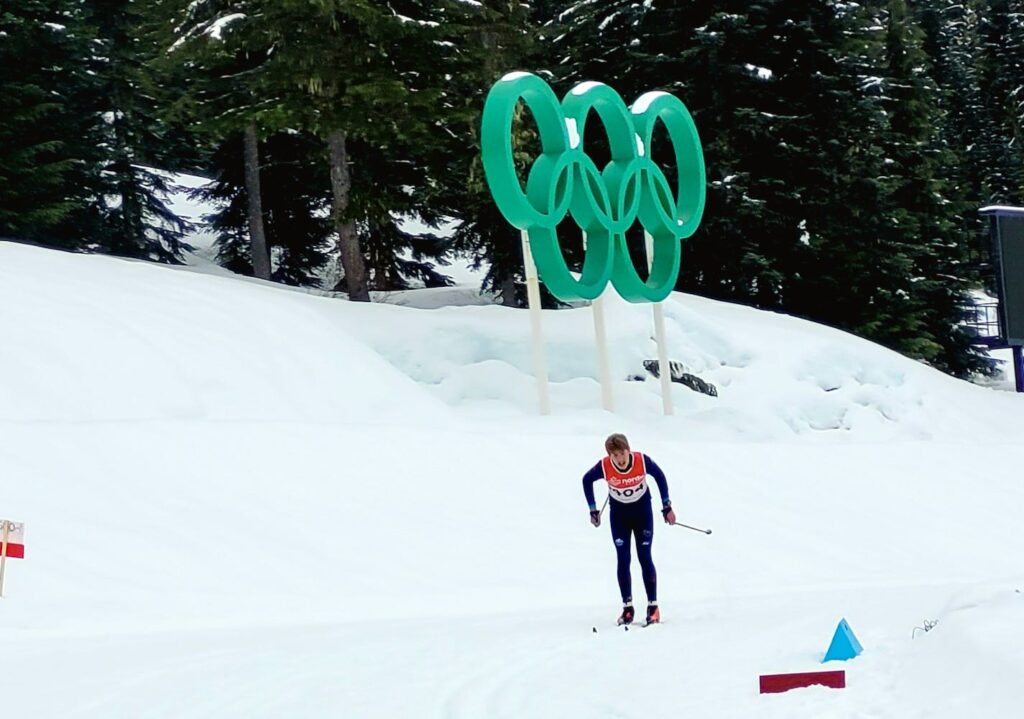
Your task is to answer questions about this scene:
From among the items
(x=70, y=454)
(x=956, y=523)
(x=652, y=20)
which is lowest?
(x=956, y=523)

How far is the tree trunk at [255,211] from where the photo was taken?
Result: 29.0 m

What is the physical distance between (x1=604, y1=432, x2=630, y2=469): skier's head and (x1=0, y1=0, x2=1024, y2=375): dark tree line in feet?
40.9

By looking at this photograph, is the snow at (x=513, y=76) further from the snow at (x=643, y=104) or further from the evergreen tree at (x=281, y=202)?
the evergreen tree at (x=281, y=202)

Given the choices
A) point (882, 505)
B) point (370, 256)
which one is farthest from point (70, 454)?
point (370, 256)

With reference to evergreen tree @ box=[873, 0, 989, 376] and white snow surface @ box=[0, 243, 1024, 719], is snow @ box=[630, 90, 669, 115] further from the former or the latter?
evergreen tree @ box=[873, 0, 989, 376]

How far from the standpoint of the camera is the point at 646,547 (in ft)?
32.1

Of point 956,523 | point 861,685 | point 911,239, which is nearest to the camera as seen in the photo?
point 861,685

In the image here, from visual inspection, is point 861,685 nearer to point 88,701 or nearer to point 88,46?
point 88,701

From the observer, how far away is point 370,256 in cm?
2875

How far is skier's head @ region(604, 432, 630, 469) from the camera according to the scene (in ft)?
31.5

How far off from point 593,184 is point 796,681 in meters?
13.3

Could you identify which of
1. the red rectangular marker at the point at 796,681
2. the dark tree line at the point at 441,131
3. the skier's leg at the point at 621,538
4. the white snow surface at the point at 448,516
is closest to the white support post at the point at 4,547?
the white snow surface at the point at 448,516

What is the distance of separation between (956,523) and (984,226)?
3329 cm

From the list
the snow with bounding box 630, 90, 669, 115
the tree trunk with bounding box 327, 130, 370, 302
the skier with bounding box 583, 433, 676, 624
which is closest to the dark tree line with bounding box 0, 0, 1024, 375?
the tree trunk with bounding box 327, 130, 370, 302
